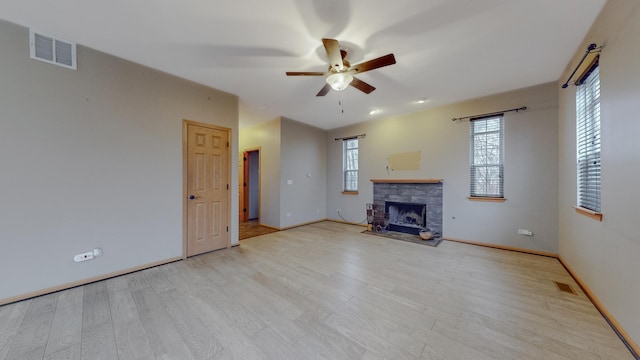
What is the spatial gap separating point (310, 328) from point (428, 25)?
121 inches

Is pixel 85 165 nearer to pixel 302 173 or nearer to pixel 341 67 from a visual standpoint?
pixel 341 67

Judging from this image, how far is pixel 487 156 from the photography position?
13.1ft

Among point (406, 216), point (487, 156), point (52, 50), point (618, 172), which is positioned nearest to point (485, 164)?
point (487, 156)

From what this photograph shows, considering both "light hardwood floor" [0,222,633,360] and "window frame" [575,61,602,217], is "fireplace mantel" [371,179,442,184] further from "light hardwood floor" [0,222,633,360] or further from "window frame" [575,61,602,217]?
"window frame" [575,61,602,217]

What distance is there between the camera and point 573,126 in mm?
2746

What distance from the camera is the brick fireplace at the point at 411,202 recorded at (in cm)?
454

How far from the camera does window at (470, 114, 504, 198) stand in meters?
3.88

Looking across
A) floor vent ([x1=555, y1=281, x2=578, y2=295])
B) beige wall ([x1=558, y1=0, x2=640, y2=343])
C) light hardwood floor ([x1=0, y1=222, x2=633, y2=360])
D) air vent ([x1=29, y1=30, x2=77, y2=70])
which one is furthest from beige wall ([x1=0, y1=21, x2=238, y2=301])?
floor vent ([x1=555, y1=281, x2=578, y2=295])

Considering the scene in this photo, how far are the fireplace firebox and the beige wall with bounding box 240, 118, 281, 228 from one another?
109 inches

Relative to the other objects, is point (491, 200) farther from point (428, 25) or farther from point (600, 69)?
point (428, 25)

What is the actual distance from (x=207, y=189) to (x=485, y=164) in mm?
5088

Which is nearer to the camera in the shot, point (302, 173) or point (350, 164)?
point (302, 173)

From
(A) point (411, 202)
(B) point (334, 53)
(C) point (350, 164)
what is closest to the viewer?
(B) point (334, 53)

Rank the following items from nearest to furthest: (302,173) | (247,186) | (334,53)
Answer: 1. (334,53)
2. (302,173)
3. (247,186)
